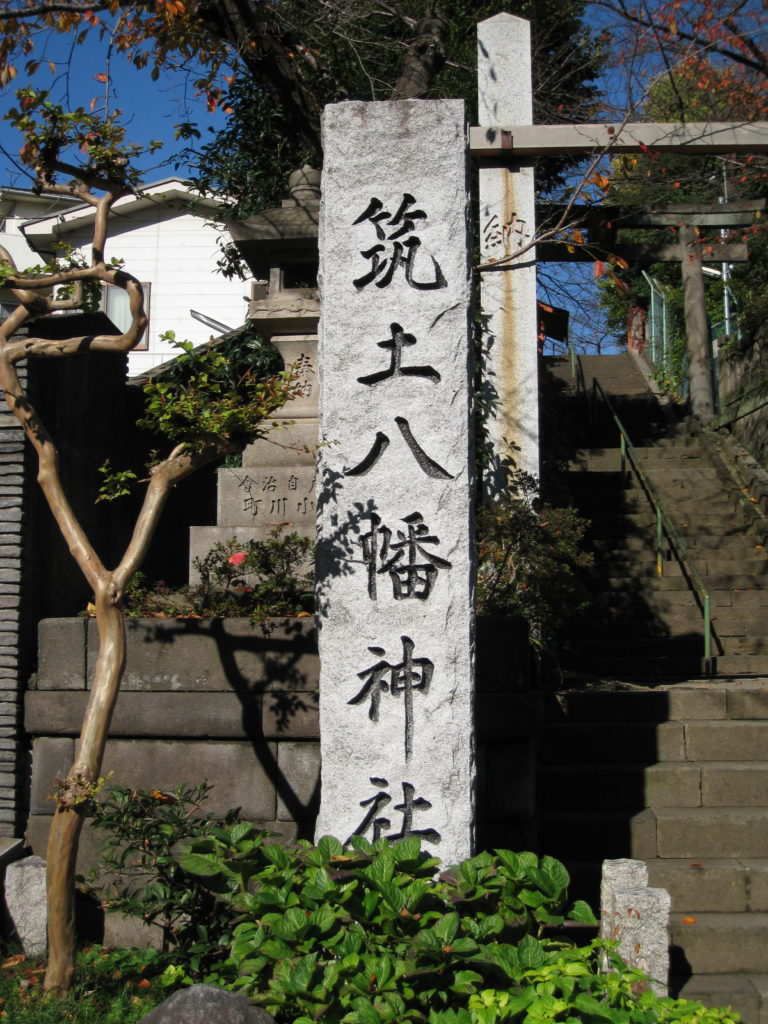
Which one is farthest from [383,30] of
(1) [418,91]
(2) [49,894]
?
(2) [49,894]

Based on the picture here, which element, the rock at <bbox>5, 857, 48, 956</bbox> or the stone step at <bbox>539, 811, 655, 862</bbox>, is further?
the stone step at <bbox>539, 811, 655, 862</bbox>

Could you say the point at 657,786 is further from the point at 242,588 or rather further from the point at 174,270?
the point at 174,270

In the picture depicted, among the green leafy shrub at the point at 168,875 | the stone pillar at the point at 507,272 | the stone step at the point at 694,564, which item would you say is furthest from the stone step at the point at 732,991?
the stone step at the point at 694,564

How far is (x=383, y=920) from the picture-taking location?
4.02 metres

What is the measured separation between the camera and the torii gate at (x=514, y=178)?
8.28 m

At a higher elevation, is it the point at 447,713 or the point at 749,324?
the point at 749,324

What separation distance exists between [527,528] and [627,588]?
10.7 feet

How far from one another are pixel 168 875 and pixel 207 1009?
1.13m

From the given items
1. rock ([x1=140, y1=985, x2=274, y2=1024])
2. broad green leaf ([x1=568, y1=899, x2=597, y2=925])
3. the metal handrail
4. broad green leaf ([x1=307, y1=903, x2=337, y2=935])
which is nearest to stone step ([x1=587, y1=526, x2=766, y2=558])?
the metal handrail

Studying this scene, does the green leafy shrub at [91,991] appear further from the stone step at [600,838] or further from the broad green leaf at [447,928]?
the stone step at [600,838]

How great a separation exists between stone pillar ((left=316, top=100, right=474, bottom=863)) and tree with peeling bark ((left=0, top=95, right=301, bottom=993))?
1.90ft

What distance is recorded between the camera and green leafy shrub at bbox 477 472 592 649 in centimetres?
673

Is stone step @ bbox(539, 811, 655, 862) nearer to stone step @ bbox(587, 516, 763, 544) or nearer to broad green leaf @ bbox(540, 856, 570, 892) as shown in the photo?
broad green leaf @ bbox(540, 856, 570, 892)

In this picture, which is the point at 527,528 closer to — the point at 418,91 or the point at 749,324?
the point at 418,91
